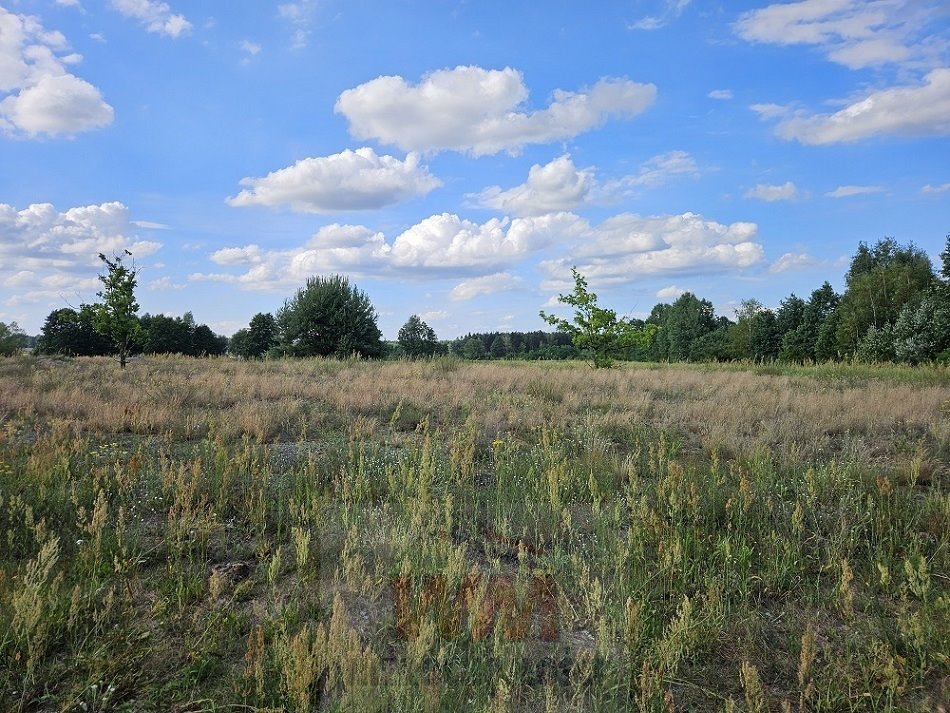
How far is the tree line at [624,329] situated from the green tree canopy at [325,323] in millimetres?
77

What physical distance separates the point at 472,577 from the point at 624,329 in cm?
2055

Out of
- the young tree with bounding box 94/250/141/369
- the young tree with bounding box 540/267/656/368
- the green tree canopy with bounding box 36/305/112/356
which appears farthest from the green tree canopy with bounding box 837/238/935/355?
the green tree canopy with bounding box 36/305/112/356

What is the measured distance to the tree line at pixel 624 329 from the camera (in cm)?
2264

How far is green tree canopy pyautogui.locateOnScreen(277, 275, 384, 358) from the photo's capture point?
40.2 meters

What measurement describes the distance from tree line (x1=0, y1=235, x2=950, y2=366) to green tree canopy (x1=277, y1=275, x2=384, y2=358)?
77mm

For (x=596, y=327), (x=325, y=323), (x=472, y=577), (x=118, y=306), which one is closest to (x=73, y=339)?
(x=325, y=323)

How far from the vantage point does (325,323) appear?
134 ft

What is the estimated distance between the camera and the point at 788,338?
213 feet

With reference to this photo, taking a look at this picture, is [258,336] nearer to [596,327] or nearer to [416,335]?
[416,335]

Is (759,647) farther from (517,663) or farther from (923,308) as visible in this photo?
(923,308)

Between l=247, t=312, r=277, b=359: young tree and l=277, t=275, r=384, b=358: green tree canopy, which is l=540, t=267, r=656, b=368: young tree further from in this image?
l=247, t=312, r=277, b=359: young tree

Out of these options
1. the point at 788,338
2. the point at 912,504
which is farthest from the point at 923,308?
the point at 912,504

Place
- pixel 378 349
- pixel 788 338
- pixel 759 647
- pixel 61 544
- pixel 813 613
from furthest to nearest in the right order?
1. pixel 788 338
2. pixel 378 349
3. pixel 61 544
4. pixel 813 613
5. pixel 759 647

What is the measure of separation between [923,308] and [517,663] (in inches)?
1891
